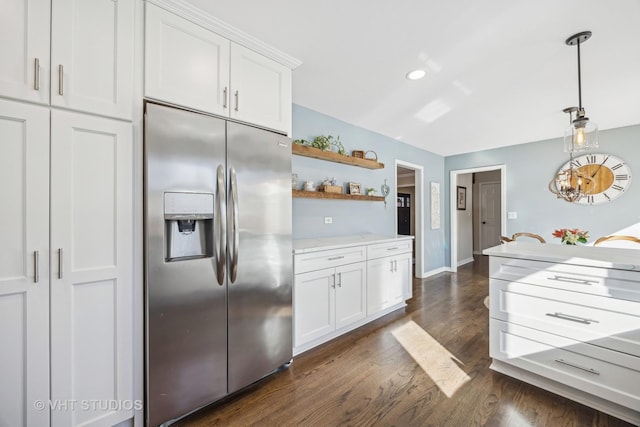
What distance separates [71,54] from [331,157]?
89.1 inches

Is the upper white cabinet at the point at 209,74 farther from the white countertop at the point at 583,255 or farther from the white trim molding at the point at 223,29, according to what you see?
the white countertop at the point at 583,255

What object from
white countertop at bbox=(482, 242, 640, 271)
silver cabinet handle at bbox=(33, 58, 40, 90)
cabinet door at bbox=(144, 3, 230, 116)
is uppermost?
cabinet door at bbox=(144, 3, 230, 116)

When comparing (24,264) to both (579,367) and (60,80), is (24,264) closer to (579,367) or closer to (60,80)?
(60,80)

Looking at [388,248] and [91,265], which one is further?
[388,248]

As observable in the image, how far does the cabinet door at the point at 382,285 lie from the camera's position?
2.94m

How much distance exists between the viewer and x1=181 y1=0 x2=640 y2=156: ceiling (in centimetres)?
179

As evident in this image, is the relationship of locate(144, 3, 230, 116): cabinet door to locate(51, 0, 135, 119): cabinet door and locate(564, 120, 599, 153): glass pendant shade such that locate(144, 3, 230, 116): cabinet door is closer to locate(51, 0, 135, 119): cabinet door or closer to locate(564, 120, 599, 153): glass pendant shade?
locate(51, 0, 135, 119): cabinet door

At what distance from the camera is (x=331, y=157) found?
3.10m

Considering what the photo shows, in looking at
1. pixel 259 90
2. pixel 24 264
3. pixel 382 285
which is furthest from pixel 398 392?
pixel 259 90

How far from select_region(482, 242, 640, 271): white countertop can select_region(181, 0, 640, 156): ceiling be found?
1673 mm

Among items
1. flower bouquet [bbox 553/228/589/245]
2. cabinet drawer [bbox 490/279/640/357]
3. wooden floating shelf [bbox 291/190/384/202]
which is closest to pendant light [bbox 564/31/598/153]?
flower bouquet [bbox 553/228/589/245]

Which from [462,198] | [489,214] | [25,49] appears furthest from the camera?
[489,214]

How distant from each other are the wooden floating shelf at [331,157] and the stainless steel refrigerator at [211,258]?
698mm

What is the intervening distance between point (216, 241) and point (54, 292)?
0.77 meters
